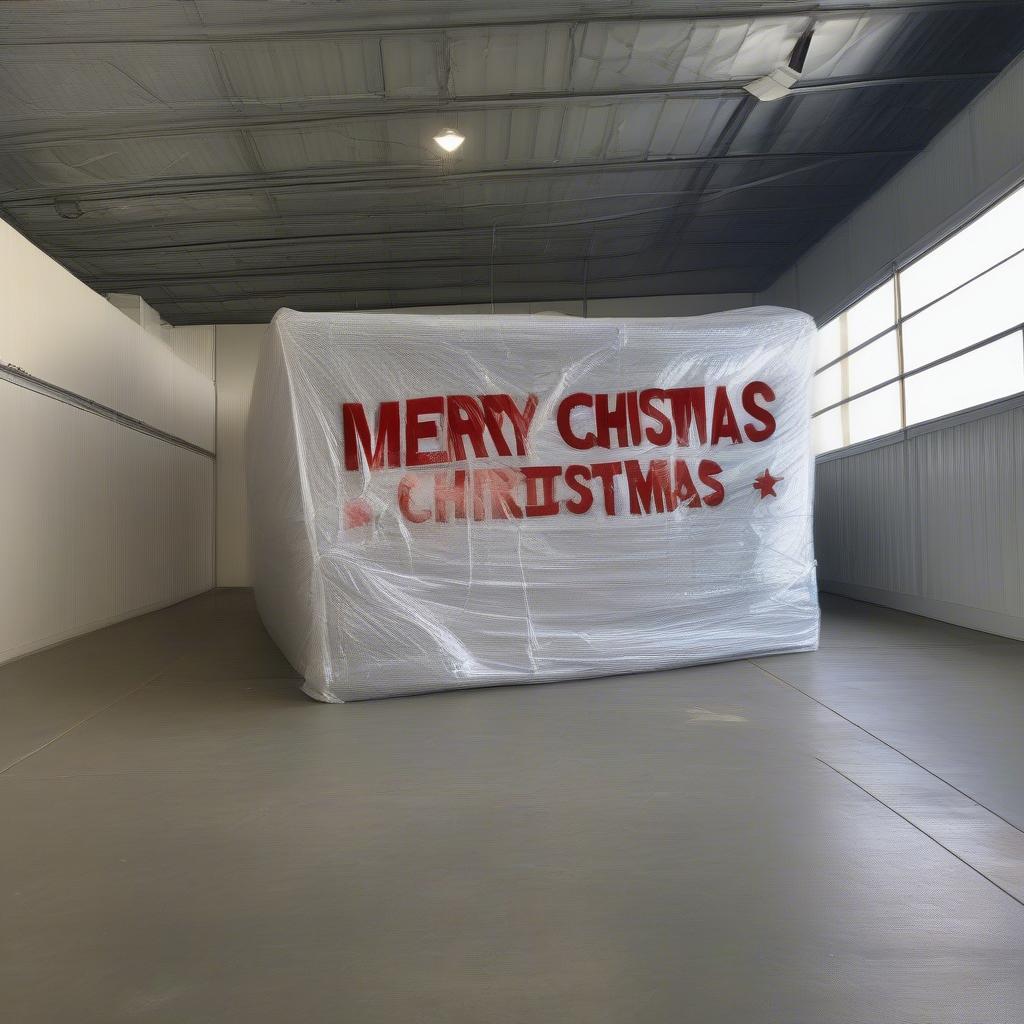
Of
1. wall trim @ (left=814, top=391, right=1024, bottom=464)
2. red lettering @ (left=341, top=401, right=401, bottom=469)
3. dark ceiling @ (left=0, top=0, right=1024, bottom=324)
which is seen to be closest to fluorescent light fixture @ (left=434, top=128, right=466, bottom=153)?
dark ceiling @ (left=0, top=0, right=1024, bottom=324)

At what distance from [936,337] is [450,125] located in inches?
182

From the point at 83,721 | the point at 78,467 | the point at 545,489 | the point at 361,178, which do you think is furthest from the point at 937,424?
the point at 78,467

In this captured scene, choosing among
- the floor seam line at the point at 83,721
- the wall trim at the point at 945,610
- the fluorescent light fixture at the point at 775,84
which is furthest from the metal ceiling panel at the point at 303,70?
the wall trim at the point at 945,610

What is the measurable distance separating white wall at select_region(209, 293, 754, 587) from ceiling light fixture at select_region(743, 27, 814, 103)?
263 inches

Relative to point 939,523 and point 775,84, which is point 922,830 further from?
point 775,84

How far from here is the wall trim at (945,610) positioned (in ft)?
22.2

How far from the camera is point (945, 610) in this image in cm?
782

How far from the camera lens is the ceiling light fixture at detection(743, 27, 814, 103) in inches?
260

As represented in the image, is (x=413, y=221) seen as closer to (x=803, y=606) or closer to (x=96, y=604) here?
(x=96, y=604)

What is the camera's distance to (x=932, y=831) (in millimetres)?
2656

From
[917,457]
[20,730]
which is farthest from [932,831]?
[917,457]

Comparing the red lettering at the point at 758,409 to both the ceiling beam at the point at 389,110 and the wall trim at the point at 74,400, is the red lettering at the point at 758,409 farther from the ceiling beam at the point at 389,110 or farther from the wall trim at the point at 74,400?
the wall trim at the point at 74,400

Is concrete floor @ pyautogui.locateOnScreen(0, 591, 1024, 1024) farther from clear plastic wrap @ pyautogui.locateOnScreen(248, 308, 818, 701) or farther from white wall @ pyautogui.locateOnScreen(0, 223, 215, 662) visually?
Answer: white wall @ pyautogui.locateOnScreen(0, 223, 215, 662)

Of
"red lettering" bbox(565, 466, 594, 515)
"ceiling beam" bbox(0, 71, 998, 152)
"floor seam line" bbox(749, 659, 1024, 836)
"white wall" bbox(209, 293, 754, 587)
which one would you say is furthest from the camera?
"white wall" bbox(209, 293, 754, 587)
